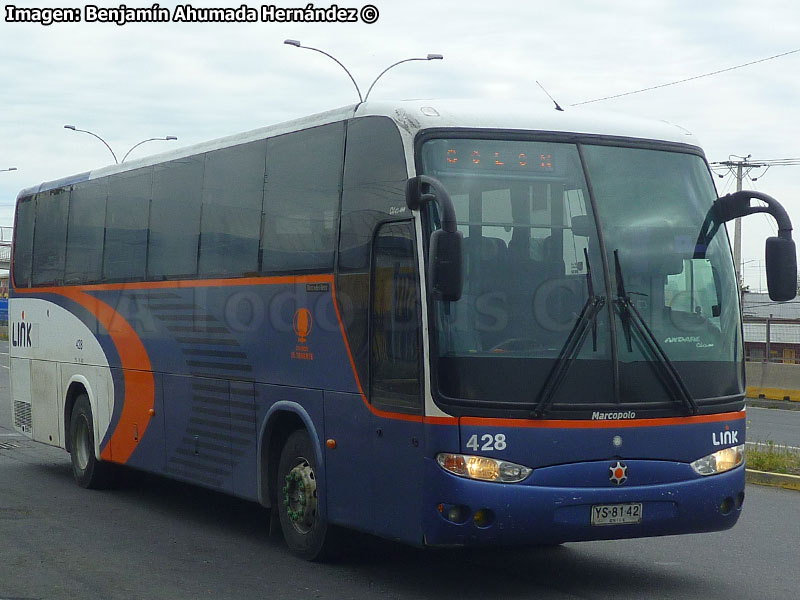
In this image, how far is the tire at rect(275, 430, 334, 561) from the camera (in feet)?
29.3

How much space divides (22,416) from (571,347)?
9963mm

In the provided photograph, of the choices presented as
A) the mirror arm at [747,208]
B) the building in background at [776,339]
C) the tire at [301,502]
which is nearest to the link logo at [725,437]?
the mirror arm at [747,208]

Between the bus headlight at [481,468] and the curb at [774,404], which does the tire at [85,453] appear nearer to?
the bus headlight at [481,468]

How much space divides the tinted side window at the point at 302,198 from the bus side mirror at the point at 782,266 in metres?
2.97

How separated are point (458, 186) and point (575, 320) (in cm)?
111

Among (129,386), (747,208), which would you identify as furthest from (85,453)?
(747,208)

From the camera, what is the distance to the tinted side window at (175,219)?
11148 mm

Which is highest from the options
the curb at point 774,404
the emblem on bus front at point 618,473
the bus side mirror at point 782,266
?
the bus side mirror at point 782,266

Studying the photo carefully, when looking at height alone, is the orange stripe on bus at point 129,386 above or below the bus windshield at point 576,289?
below

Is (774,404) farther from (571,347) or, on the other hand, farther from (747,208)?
(571,347)

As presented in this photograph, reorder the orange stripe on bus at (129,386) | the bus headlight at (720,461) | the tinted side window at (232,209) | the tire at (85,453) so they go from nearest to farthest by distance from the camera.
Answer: the bus headlight at (720,461), the tinted side window at (232,209), the orange stripe on bus at (129,386), the tire at (85,453)

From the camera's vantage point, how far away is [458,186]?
7797 mm

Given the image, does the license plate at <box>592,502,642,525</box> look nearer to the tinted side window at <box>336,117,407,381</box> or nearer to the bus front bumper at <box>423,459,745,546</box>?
the bus front bumper at <box>423,459,745,546</box>

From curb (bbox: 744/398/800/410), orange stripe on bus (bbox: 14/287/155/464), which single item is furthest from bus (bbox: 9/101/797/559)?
curb (bbox: 744/398/800/410)
